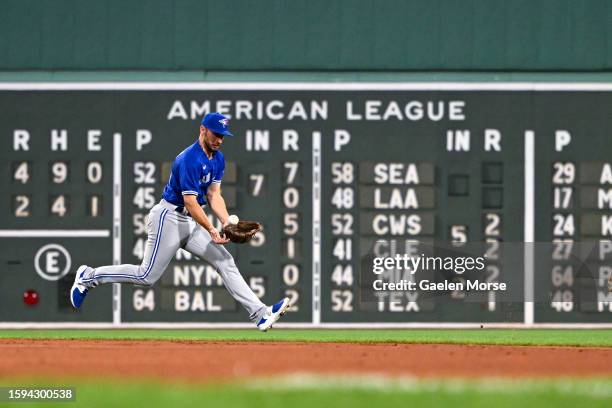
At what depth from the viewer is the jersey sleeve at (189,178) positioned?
1168 centimetres

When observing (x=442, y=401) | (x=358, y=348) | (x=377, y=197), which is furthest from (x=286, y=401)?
(x=377, y=197)

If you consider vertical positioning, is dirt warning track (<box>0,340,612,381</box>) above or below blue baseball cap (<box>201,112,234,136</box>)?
below

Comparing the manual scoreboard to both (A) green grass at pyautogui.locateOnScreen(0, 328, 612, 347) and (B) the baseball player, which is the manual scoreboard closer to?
(A) green grass at pyautogui.locateOnScreen(0, 328, 612, 347)

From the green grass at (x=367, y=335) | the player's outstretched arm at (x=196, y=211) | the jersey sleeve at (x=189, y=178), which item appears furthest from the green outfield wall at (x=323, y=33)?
the player's outstretched arm at (x=196, y=211)

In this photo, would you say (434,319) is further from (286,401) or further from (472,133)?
(286,401)

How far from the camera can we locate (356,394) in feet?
26.6

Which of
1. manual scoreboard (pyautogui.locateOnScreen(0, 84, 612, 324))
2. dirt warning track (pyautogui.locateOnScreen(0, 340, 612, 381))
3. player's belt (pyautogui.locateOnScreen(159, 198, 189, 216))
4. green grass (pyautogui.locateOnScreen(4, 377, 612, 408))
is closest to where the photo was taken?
green grass (pyautogui.locateOnScreen(4, 377, 612, 408))

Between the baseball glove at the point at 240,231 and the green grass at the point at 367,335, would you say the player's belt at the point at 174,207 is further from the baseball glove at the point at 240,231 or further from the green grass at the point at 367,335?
the green grass at the point at 367,335

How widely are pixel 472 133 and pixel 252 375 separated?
6391mm

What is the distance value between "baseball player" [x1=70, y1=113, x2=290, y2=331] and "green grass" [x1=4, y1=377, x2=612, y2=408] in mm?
2854

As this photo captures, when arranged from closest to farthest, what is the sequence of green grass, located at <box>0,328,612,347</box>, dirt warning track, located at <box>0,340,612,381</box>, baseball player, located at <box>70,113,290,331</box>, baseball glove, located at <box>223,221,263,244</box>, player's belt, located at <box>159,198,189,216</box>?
dirt warning track, located at <box>0,340,612,381</box> < baseball player, located at <box>70,113,290,331</box> < player's belt, located at <box>159,198,189,216</box> < baseball glove, located at <box>223,221,263,244</box> < green grass, located at <box>0,328,612,347</box>

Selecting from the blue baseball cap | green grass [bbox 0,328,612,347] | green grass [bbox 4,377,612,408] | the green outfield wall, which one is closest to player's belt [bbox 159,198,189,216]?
the blue baseball cap

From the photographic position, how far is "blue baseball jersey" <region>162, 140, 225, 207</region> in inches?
460

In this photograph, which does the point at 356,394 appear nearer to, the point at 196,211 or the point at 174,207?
the point at 196,211
